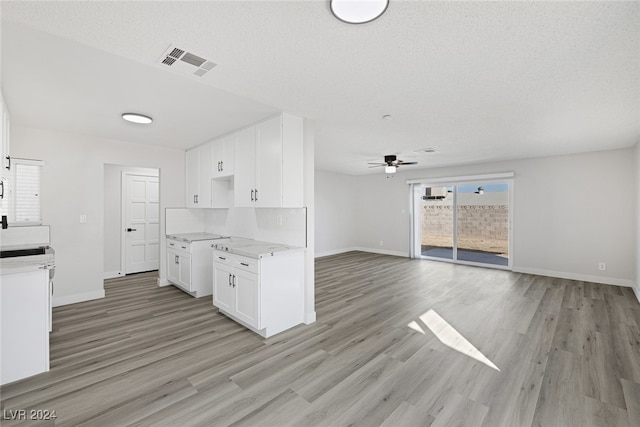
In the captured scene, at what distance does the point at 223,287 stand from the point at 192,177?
8.46ft

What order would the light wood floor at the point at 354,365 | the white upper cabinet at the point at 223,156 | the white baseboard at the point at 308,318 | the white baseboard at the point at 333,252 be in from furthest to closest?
1. the white baseboard at the point at 333,252
2. the white upper cabinet at the point at 223,156
3. the white baseboard at the point at 308,318
4. the light wood floor at the point at 354,365

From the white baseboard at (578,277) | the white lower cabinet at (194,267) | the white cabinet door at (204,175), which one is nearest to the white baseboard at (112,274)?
the white lower cabinet at (194,267)

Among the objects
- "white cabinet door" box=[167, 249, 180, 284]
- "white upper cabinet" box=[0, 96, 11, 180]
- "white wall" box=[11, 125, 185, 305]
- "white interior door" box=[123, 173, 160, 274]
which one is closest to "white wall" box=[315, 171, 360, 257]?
"white cabinet door" box=[167, 249, 180, 284]

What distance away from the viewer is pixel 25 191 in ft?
12.4

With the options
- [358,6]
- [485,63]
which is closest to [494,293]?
[485,63]

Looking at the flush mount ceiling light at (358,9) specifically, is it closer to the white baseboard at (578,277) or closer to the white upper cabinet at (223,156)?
the white upper cabinet at (223,156)

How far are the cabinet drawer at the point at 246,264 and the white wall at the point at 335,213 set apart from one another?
15.3 feet

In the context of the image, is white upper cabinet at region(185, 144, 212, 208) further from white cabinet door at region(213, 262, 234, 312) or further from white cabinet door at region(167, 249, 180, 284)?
white cabinet door at region(213, 262, 234, 312)

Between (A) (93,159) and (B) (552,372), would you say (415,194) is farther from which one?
(A) (93,159)

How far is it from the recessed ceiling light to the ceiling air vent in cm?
157

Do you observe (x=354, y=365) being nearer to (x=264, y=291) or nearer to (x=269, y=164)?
(x=264, y=291)

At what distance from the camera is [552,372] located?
2396mm

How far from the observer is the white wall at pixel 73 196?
12.9 ft

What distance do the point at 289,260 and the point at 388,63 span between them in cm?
229
